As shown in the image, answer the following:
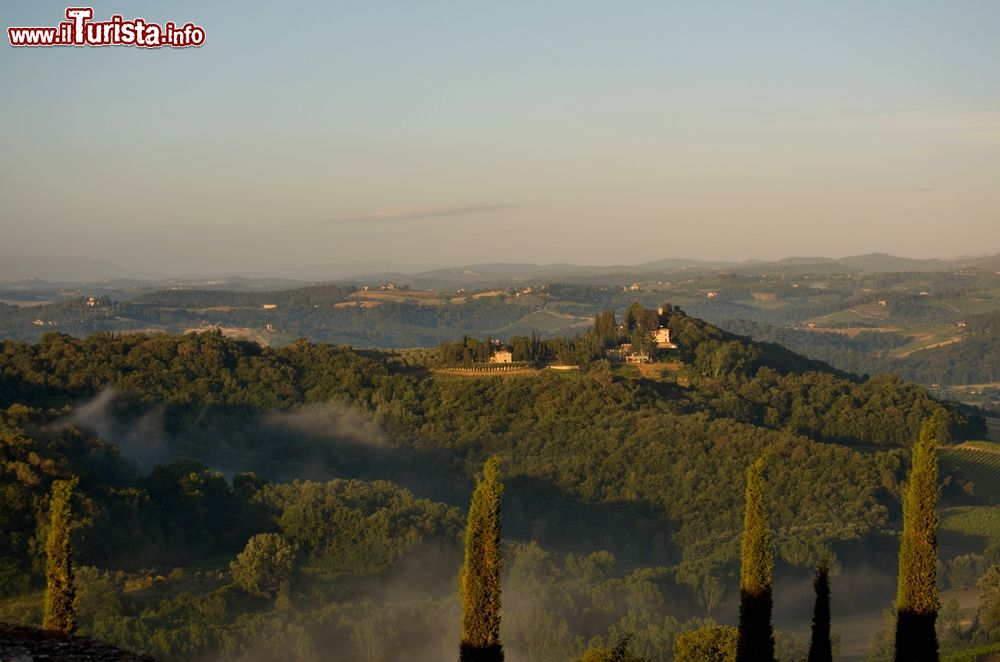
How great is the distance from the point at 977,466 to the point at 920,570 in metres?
47.9

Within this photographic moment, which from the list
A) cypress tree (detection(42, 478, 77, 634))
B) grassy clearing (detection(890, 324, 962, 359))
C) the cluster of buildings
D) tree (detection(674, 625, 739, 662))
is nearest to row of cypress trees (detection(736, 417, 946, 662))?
tree (detection(674, 625, 739, 662))

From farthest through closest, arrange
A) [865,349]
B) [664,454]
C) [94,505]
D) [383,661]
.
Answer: [865,349] → [664,454] → [94,505] → [383,661]

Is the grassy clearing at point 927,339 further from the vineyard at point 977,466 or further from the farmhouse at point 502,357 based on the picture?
the farmhouse at point 502,357

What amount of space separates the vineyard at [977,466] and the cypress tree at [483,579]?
4848 centimetres

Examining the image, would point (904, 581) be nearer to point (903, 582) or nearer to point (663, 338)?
point (903, 582)

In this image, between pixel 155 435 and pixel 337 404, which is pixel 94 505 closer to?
pixel 155 435

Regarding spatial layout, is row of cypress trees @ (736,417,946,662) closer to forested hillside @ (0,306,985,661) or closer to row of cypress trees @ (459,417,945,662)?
row of cypress trees @ (459,417,945,662)

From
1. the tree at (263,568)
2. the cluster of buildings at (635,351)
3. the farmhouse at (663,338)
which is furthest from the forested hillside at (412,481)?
the cluster of buildings at (635,351)

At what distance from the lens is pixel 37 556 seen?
36625 millimetres

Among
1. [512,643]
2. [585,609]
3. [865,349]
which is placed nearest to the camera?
[512,643]

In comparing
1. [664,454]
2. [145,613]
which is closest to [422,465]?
[664,454]

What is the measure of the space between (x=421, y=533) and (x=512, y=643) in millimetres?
11603

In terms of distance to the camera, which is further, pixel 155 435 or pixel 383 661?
pixel 155 435

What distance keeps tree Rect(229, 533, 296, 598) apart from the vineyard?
40.0 meters
